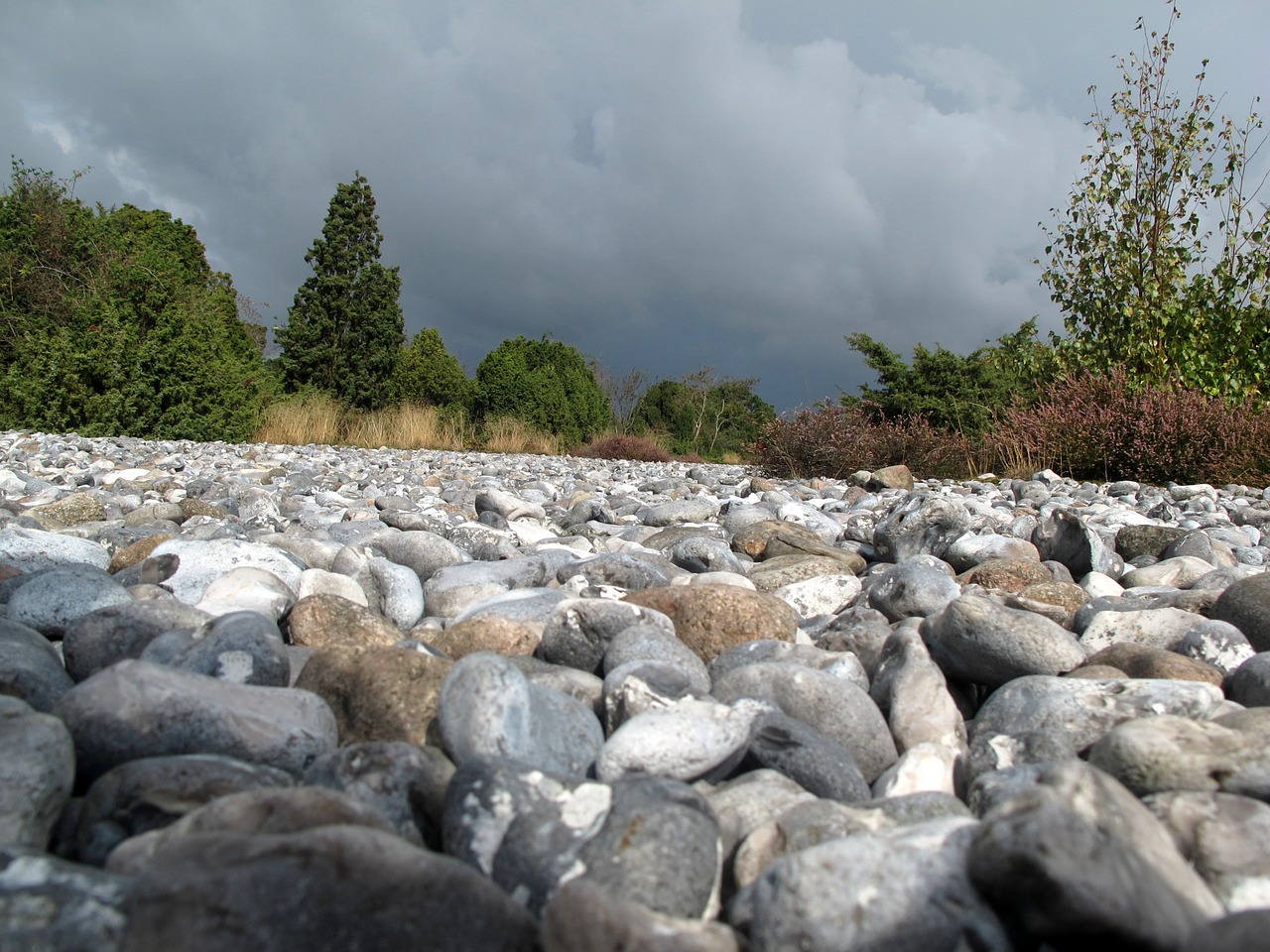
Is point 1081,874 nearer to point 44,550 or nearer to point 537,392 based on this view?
point 44,550

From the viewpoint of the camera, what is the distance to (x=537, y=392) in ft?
63.3

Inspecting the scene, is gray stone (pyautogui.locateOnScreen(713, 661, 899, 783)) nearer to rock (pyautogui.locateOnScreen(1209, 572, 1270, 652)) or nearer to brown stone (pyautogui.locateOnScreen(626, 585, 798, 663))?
brown stone (pyautogui.locateOnScreen(626, 585, 798, 663))

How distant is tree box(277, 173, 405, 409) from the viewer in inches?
728

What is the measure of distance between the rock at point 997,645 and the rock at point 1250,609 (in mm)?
510

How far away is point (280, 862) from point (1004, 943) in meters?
0.68

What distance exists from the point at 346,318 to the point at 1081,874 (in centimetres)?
1990

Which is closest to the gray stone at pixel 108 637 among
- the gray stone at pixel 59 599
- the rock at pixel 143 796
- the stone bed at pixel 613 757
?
the stone bed at pixel 613 757

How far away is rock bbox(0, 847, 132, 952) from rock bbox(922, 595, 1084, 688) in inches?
56.4

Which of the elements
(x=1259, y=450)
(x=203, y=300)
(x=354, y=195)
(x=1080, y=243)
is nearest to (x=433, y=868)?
(x=1259, y=450)

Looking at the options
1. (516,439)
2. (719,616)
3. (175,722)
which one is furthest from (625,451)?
(175,722)

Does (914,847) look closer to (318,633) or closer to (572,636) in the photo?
(572,636)

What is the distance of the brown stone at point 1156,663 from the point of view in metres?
1.52

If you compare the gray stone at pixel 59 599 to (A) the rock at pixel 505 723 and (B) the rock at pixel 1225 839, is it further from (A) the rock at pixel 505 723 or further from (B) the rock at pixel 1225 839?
(B) the rock at pixel 1225 839

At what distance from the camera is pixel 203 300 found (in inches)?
641
